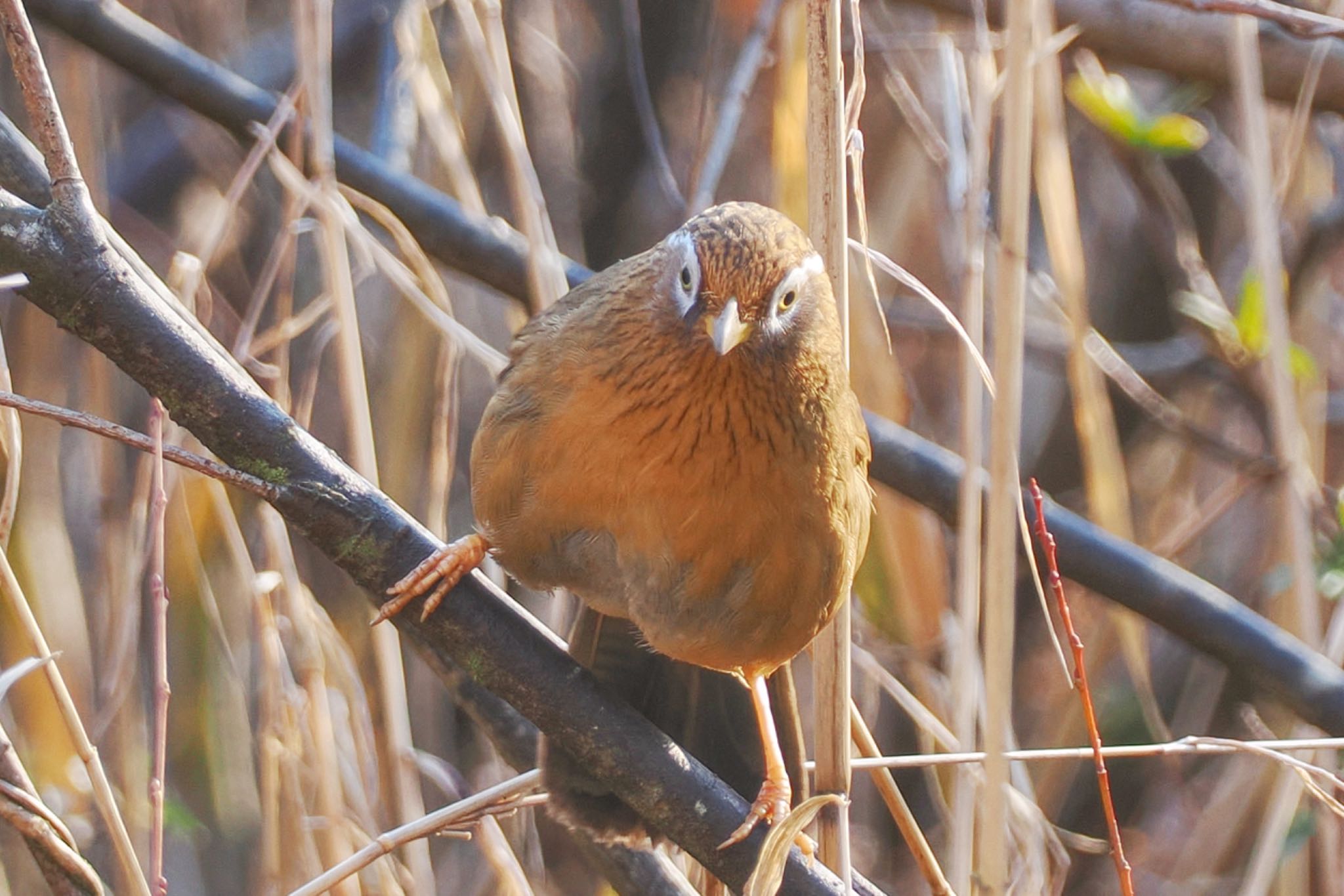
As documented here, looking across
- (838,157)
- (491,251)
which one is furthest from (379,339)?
(838,157)

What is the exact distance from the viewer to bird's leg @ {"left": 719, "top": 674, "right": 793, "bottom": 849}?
9.27 feet

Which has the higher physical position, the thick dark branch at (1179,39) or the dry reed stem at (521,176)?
the thick dark branch at (1179,39)

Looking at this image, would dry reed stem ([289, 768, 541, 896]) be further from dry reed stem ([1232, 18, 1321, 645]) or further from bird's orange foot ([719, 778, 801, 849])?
dry reed stem ([1232, 18, 1321, 645])

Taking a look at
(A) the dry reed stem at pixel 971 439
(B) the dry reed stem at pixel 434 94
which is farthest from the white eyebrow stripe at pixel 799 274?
(B) the dry reed stem at pixel 434 94

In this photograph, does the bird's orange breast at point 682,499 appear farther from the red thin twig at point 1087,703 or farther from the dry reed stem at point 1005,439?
the dry reed stem at point 1005,439

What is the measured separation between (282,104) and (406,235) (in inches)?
16.3

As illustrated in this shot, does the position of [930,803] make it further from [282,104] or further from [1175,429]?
[282,104]

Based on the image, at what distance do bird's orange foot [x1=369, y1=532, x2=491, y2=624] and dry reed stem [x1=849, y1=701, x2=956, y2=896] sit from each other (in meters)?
0.72

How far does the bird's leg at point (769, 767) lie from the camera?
9.27 ft

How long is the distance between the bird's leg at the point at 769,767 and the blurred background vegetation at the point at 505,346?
1.10 ft

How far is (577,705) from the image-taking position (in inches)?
86.7

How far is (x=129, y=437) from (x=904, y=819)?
1474 mm

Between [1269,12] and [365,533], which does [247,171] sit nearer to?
[365,533]

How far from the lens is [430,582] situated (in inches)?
91.7
